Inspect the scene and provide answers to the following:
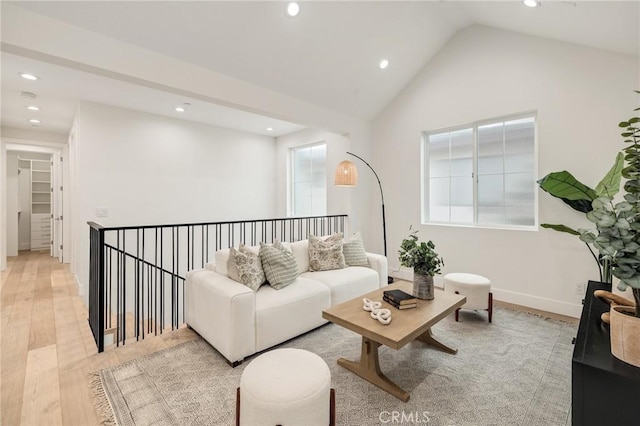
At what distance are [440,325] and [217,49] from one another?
3.62m

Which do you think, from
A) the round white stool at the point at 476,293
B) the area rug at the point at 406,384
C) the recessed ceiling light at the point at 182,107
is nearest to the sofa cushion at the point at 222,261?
the area rug at the point at 406,384

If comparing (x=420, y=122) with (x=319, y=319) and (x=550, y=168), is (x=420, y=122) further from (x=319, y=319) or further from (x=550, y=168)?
(x=319, y=319)

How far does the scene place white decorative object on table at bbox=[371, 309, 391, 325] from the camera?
6.56 feet

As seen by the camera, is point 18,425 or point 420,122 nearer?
point 18,425

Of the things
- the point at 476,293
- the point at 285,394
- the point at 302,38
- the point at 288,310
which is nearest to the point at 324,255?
the point at 288,310

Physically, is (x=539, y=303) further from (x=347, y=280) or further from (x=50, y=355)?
(x=50, y=355)

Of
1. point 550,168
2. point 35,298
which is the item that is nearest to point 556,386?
point 550,168

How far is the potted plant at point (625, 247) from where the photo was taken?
2.77 ft

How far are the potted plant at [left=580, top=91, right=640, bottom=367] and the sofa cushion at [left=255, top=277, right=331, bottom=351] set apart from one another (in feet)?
6.94

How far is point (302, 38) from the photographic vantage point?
3.07 meters

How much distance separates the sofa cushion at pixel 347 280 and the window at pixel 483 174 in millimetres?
1651

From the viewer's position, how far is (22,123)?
16.4 feet

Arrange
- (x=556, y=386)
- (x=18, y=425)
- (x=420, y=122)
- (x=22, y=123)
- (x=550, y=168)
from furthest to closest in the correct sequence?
(x=22, y=123) → (x=420, y=122) → (x=550, y=168) → (x=556, y=386) → (x=18, y=425)

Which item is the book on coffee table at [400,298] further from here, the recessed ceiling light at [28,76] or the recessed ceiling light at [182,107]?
the recessed ceiling light at [28,76]
